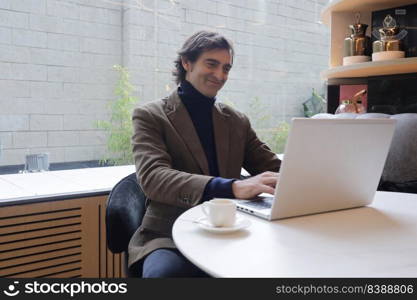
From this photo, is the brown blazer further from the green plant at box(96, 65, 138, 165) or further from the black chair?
the green plant at box(96, 65, 138, 165)

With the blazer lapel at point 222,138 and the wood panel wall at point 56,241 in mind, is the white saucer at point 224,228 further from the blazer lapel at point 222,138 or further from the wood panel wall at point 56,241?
the wood panel wall at point 56,241

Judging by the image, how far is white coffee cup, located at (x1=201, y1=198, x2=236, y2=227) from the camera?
979mm

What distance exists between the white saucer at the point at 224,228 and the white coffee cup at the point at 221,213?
1cm

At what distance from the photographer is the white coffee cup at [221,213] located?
0.98 meters

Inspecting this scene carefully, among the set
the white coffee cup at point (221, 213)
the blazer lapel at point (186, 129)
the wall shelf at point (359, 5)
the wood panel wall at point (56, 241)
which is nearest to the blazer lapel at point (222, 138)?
the blazer lapel at point (186, 129)

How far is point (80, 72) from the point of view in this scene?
7.23 feet

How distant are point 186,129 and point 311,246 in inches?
30.7

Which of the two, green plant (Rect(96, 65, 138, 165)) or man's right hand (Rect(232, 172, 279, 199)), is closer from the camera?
man's right hand (Rect(232, 172, 279, 199))

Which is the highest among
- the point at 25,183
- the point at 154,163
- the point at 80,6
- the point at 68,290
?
the point at 80,6

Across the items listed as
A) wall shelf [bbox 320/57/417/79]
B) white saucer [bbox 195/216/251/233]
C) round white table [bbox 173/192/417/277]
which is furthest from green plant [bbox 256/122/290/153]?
white saucer [bbox 195/216/251/233]

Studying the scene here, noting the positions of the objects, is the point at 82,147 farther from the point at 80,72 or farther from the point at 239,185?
the point at 239,185

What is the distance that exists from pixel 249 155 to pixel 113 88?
3.23ft

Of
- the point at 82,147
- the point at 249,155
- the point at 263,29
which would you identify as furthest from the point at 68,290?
the point at 263,29

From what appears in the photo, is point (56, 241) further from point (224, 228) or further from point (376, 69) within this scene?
point (376, 69)
